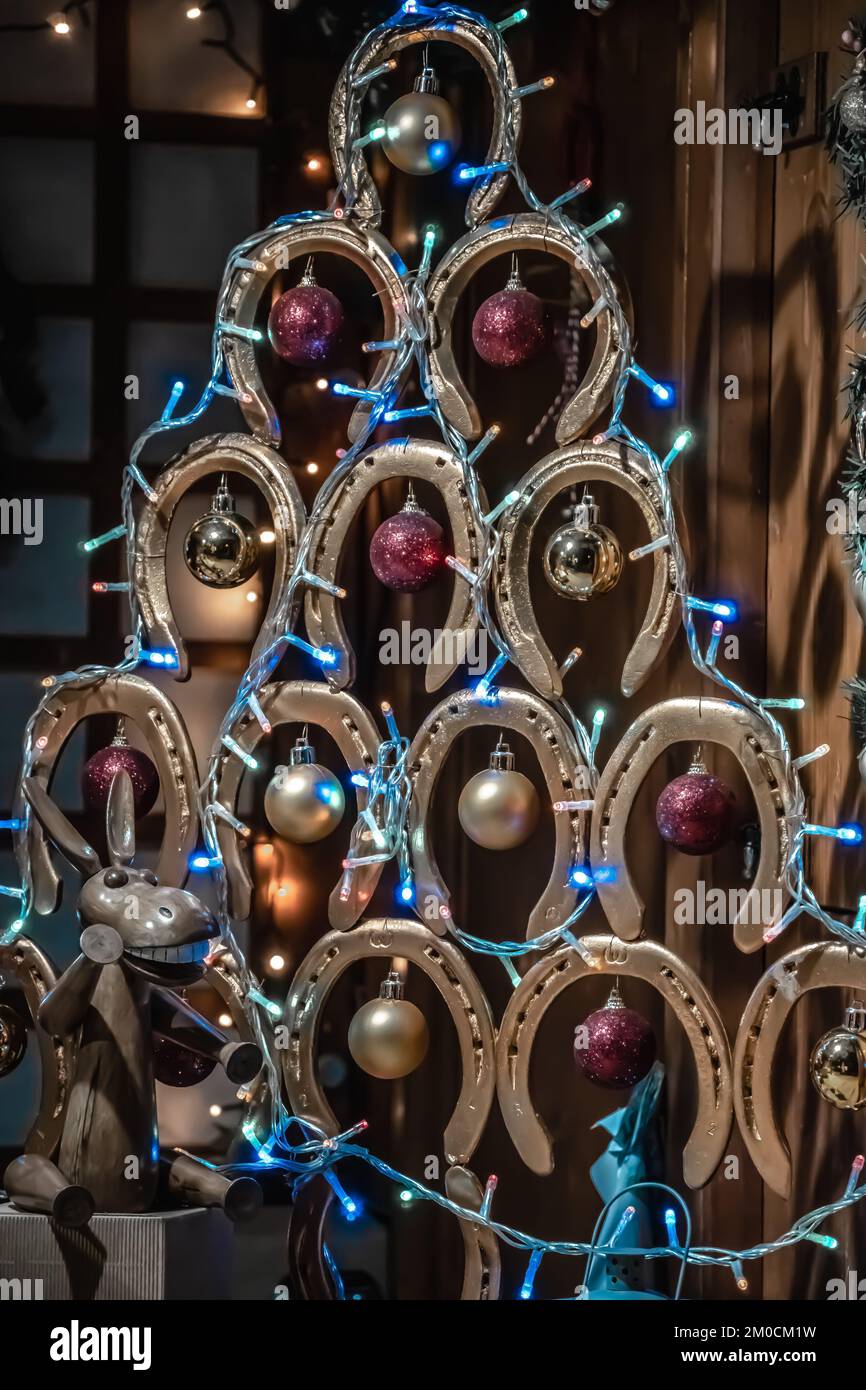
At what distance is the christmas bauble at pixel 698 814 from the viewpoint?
101 inches

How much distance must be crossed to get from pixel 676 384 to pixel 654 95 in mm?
502

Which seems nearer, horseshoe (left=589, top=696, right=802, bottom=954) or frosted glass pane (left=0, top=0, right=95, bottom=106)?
horseshoe (left=589, top=696, right=802, bottom=954)

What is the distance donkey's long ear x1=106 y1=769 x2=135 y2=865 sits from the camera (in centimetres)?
256

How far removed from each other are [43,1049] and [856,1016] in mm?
1333

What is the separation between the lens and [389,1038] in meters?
2.68

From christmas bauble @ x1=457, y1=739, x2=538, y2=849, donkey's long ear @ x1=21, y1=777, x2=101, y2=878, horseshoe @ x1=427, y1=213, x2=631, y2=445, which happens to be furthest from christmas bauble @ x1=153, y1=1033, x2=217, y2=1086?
horseshoe @ x1=427, y1=213, x2=631, y2=445

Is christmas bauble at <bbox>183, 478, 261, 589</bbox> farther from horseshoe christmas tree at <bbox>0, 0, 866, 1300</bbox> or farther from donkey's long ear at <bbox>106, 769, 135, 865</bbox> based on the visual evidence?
donkey's long ear at <bbox>106, 769, 135, 865</bbox>

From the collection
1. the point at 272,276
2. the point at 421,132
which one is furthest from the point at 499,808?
the point at 421,132

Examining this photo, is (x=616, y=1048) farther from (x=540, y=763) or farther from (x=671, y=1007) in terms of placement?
(x=540, y=763)

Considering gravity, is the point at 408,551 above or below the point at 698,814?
above

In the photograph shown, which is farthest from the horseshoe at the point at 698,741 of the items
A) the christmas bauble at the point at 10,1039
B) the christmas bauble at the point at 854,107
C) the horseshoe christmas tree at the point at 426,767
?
the christmas bauble at the point at 10,1039

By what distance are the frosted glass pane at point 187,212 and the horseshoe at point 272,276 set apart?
0.10 m

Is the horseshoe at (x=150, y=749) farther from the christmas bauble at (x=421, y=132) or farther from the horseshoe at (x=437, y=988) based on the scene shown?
the christmas bauble at (x=421, y=132)

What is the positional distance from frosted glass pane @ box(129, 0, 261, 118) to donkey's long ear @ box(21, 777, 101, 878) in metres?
1.23
